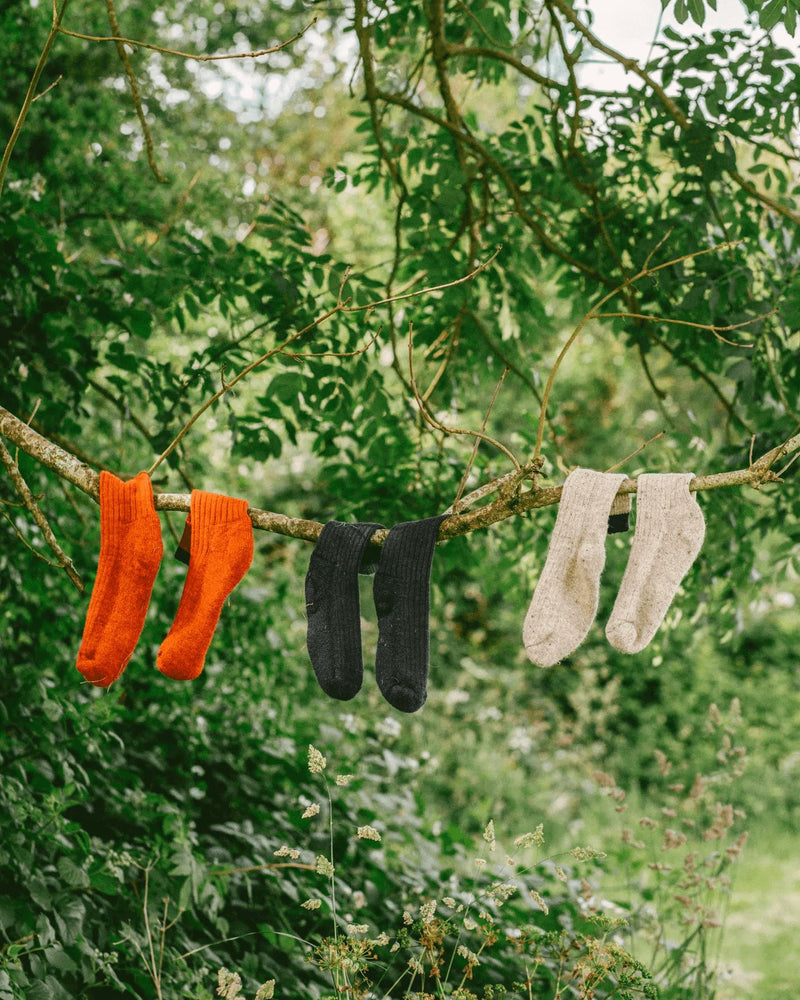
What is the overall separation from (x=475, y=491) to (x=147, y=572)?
2.36 ft

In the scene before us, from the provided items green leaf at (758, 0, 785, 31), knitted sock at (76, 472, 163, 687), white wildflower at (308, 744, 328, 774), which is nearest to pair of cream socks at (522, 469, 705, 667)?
white wildflower at (308, 744, 328, 774)

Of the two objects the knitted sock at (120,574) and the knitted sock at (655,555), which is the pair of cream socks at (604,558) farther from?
the knitted sock at (120,574)

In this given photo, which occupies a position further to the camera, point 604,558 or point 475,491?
point 475,491

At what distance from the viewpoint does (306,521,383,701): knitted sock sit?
5.82ft

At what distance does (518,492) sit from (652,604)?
1.08 ft

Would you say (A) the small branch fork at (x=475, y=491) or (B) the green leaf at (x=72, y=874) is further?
(B) the green leaf at (x=72, y=874)

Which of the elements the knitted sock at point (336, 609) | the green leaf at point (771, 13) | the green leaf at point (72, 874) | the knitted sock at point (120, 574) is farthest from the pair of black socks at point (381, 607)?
the green leaf at point (771, 13)

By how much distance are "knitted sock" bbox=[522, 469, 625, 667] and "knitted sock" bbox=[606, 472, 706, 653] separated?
2.3 inches

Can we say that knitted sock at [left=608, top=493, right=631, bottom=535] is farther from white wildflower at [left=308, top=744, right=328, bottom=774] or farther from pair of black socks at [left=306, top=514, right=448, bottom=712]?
white wildflower at [left=308, top=744, right=328, bottom=774]

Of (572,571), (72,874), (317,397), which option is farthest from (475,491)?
(72,874)

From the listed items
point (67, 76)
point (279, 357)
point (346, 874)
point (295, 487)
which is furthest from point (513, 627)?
point (67, 76)

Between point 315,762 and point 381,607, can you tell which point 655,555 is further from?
point 315,762

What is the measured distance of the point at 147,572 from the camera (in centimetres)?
186

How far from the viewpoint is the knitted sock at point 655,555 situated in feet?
5.28
